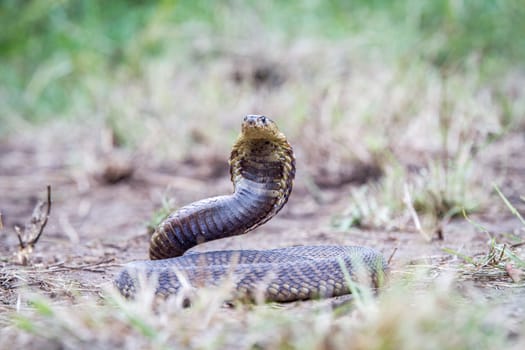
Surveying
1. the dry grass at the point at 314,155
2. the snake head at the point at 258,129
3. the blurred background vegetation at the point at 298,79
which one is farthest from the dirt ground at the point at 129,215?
the snake head at the point at 258,129

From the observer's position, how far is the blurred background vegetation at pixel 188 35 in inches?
331

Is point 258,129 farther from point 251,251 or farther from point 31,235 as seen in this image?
point 31,235

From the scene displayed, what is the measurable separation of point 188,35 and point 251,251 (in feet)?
21.0

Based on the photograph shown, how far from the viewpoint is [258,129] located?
322 cm

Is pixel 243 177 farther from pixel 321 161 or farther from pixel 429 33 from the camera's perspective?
pixel 429 33

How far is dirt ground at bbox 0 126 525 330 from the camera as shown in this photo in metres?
3.42

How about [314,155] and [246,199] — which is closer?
[246,199]

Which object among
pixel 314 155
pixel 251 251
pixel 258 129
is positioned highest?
pixel 258 129

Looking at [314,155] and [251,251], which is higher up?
[314,155]

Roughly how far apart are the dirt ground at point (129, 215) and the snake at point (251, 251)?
0.87 ft

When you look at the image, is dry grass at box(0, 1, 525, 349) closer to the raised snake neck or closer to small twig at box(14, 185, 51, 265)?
small twig at box(14, 185, 51, 265)

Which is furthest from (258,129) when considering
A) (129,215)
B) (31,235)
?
(129,215)

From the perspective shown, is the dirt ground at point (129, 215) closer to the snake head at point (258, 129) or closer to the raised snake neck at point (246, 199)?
the raised snake neck at point (246, 199)

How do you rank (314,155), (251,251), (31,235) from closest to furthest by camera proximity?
(251,251) → (31,235) → (314,155)
